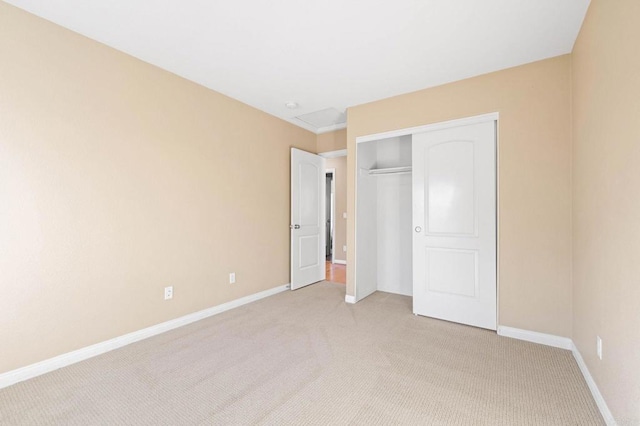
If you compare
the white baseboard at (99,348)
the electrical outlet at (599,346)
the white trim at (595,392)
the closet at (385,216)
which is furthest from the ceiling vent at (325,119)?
the white trim at (595,392)

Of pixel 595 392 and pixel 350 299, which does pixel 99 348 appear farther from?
pixel 595 392

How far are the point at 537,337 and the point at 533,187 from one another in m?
1.32

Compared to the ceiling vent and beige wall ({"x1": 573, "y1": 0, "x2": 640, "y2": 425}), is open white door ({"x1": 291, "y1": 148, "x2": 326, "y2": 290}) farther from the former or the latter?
→ beige wall ({"x1": 573, "y1": 0, "x2": 640, "y2": 425})

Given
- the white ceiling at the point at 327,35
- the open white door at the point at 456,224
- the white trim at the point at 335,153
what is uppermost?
the white ceiling at the point at 327,35

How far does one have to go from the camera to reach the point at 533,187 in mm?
2480

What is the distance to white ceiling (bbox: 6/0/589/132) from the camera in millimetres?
1868

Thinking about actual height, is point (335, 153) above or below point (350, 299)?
above

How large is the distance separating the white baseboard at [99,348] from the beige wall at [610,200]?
10.6 ft

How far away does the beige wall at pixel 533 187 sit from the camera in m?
2.37

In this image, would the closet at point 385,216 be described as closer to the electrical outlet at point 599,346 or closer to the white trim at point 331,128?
the white trim at point 331,128

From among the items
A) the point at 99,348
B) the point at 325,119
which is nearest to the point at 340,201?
the point at 325,119

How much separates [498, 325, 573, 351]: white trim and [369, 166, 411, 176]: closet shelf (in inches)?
81.8

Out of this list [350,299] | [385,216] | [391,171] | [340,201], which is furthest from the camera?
[340,201]

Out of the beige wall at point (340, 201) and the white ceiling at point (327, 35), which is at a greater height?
the white ceiling at point (327, 35)
